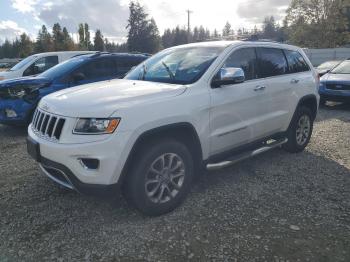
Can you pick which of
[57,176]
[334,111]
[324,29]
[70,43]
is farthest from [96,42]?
Answer: [57,176]

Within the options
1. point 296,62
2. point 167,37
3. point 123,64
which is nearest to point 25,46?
point 167,37

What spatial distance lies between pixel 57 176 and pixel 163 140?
1.16 m

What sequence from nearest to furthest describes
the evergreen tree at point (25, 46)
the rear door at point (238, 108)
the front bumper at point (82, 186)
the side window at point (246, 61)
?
1. the front bumper at point (82, 186)
2. the rear door at point (238, 108)
3. the side window at point (246, 61)
4. the evergreen tree at point (25, 46)

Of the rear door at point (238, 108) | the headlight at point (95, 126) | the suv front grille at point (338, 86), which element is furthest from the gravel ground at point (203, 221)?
the suv front grille at point (338, 86)

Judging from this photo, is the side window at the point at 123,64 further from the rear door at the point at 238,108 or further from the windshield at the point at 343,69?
the windshield at the point at 343,69

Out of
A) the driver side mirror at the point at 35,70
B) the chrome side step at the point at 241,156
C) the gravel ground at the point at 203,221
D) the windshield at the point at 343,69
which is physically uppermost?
the driver side mirror at the point at 35,70

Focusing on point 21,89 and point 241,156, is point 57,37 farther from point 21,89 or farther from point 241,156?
point 241,156

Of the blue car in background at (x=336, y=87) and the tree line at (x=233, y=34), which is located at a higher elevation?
the tree line at (x=233, y=34)

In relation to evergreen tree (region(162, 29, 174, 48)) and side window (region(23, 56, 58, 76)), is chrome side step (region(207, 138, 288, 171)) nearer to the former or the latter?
side window (region(23, 56, 58, 76))

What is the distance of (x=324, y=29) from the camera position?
4250 cm

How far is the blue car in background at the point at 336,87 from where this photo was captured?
10336 millimetres

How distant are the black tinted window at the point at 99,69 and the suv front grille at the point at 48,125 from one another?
3.94m

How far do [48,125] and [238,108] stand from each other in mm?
2175

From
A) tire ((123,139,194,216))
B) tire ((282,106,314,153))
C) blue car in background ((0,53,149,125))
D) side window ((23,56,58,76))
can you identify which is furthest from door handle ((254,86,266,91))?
side window ((23,56,58,76))
